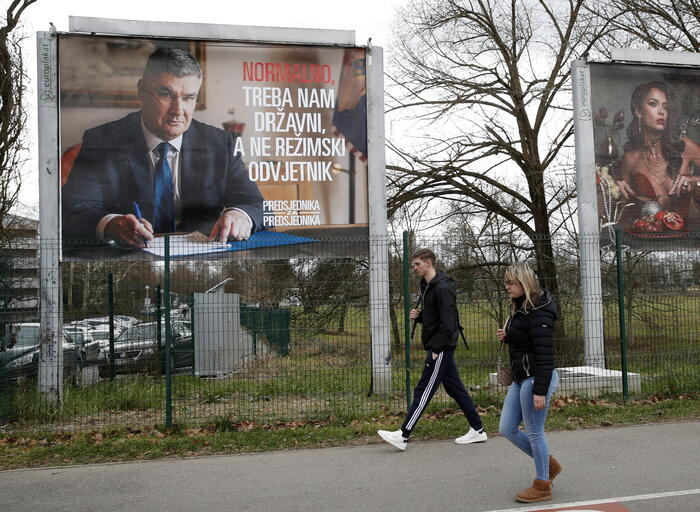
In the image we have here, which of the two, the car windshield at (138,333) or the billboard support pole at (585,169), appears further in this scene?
the billboard support pole at (585,169)

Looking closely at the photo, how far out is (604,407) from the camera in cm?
862

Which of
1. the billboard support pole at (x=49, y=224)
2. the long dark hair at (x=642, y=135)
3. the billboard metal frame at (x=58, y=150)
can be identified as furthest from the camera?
the long dark hair at (x=642, y=135)

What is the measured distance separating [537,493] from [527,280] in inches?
63.7

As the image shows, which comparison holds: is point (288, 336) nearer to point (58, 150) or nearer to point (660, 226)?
point (58, 150)

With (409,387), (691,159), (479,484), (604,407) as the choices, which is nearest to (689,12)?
(691,159)

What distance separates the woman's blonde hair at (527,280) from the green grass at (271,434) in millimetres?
2855

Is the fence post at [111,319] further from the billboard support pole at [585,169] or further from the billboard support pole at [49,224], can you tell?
the billboard support pole at [585,169]

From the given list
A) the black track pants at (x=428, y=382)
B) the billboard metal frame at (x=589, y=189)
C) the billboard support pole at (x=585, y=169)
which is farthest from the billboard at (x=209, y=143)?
the black track pants at (x=428, y=382)

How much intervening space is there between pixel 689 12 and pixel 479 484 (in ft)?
50.0

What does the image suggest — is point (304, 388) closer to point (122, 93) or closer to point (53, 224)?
point (53, 224)

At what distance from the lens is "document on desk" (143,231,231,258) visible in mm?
10156

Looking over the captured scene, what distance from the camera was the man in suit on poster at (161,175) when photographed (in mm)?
10133

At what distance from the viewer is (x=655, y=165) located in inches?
483

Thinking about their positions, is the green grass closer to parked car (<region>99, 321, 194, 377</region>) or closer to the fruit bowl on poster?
parked car (<region>99, 321, 194, 377</region>)
